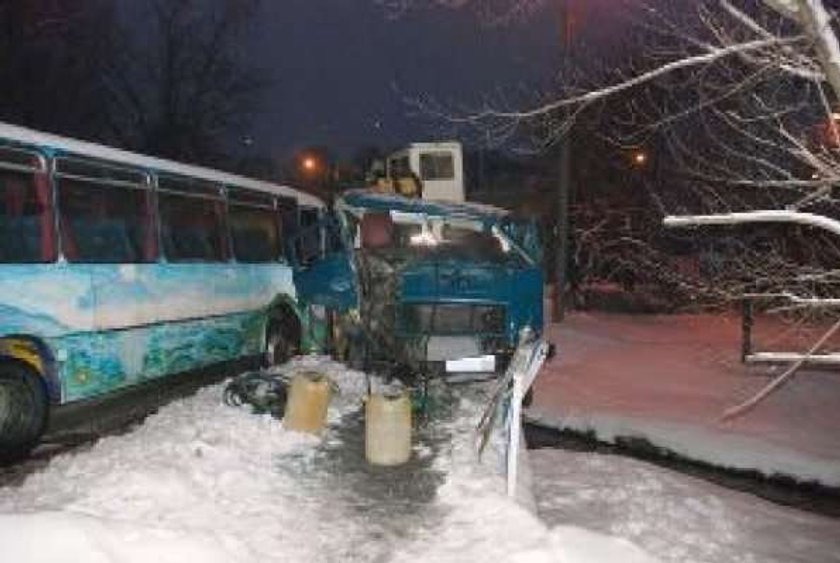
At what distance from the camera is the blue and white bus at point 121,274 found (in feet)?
30.4

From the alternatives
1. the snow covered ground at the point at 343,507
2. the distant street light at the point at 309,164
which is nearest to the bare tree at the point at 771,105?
the snow covered ground at the point at 343,507

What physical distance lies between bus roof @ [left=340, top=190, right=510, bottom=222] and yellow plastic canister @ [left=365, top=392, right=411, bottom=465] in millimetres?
4493

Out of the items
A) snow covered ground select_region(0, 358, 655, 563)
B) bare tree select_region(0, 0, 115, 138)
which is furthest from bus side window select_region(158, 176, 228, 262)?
bare tree select_region(0, 0, 115, 138)

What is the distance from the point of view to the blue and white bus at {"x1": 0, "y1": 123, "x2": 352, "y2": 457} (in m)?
9.27

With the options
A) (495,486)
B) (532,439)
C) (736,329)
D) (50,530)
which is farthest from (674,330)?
(50,530)

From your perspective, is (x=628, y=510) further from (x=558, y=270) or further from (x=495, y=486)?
(x=558, y=270)

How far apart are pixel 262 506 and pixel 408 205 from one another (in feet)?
21.4

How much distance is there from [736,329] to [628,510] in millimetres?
17110

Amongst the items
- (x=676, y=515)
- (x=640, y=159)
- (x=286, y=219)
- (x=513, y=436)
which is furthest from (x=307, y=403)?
(x=640, y=159)

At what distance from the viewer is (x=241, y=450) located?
9297 millimetres

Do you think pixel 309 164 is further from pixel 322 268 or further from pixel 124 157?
pixel 124 157

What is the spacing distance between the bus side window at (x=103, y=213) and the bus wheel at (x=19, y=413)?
1304 millimetres

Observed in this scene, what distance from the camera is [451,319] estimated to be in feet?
42.7

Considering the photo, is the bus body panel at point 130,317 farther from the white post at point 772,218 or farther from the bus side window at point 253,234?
the white post at point 772,218
